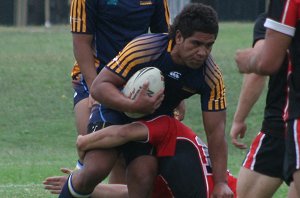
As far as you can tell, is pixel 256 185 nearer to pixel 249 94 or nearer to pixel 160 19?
pixel 249 94

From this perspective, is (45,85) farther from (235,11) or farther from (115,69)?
(235,11)

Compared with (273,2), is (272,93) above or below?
below

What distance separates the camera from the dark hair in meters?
6.24

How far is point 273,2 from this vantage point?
503 centimetres

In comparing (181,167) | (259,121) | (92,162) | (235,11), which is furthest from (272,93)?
(235,11)

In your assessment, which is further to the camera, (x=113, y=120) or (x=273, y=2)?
(x=113, y=120)

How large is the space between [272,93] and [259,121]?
9455 mm

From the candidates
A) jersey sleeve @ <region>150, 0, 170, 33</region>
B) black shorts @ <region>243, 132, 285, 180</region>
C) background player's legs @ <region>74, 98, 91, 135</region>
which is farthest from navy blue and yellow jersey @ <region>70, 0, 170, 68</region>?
black shorts @ <region>243, 132, 285, 180</region>

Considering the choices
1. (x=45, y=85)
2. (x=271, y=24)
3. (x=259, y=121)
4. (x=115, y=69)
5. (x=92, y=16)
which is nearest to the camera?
(x=271, y=24)

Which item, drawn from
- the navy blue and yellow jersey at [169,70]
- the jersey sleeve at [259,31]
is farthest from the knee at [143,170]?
the jersey sleeve at [259,31]

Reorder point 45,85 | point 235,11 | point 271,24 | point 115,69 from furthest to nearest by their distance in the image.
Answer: point 235,11 → point 45,85 → point 115,69 → point 271,24

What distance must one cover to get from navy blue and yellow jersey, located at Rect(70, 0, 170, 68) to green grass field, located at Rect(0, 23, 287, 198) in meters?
2.14

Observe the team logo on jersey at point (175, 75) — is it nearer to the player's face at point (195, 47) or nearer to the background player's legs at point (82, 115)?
the player's face at point (195, 47)

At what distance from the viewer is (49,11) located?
3272 centimetres
